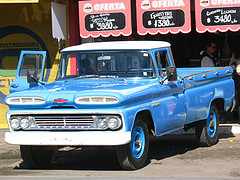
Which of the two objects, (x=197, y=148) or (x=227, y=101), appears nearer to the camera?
(x=197, y=148)

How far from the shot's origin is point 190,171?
8.05 m

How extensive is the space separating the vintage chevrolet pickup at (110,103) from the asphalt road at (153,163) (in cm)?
28

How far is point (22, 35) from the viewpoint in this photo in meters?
14.3

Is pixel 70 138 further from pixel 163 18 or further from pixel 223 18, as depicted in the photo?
pixel 223 18

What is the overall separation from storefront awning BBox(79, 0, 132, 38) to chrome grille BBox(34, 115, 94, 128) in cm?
535

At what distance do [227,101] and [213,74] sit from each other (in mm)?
835

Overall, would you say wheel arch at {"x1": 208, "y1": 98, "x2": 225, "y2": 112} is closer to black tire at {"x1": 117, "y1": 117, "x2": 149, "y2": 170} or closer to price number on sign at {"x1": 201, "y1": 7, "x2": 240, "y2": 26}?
price number on sign at {"x1": 201, "y1": 7, "x2": 240, "y2": 26}

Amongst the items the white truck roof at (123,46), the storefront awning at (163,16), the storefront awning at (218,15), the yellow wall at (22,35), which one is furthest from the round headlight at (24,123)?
the yellow wall at (22,35)

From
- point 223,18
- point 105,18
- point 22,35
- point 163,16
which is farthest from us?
point 22,35

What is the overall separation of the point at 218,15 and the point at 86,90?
5.54 m

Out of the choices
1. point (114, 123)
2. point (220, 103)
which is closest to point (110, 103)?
point (114, 123)

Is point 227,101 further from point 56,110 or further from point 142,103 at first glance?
point 56,110

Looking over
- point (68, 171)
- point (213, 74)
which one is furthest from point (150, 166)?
point (213, 74)

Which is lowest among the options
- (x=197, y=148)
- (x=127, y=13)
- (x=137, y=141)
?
(x=197, y=148)
